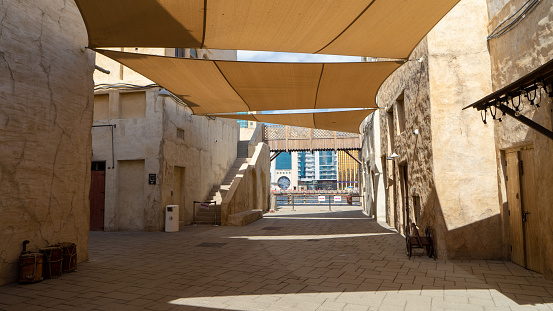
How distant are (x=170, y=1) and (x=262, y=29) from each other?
41.4 inches

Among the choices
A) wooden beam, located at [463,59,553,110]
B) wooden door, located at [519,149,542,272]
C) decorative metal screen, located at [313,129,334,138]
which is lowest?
wooden door, located at [519,149,542,272]

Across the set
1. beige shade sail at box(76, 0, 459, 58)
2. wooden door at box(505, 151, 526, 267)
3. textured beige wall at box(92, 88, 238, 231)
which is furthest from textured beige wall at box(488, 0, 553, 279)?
textured beige wall at box(92, 88, 238, 231)

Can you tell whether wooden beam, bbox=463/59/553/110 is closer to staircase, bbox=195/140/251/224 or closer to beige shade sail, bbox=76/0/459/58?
beige shade sail, bbox=76/0/459/58

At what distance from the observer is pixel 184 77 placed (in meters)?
5.64

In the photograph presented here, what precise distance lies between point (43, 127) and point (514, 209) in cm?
699

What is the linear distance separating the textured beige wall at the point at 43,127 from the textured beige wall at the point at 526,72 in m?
6.56

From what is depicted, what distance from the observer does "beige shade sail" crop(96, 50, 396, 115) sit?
5.09m

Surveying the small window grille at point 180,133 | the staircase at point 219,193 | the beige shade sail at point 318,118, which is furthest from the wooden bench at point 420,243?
the small window grille at point 180,133

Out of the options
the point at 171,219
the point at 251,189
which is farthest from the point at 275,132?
the point at 171,219

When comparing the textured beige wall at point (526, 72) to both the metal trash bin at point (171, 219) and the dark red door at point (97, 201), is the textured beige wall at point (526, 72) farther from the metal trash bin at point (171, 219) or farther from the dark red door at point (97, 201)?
the dark red door at point (97, 201)

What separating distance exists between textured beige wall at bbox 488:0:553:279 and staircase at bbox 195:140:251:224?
8334 millimetres

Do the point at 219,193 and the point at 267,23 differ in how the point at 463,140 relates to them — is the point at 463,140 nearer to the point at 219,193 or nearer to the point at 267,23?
the point at 267,23

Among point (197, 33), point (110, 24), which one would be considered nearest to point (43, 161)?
point (110, 24)

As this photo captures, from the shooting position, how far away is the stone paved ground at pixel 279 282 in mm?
3547
